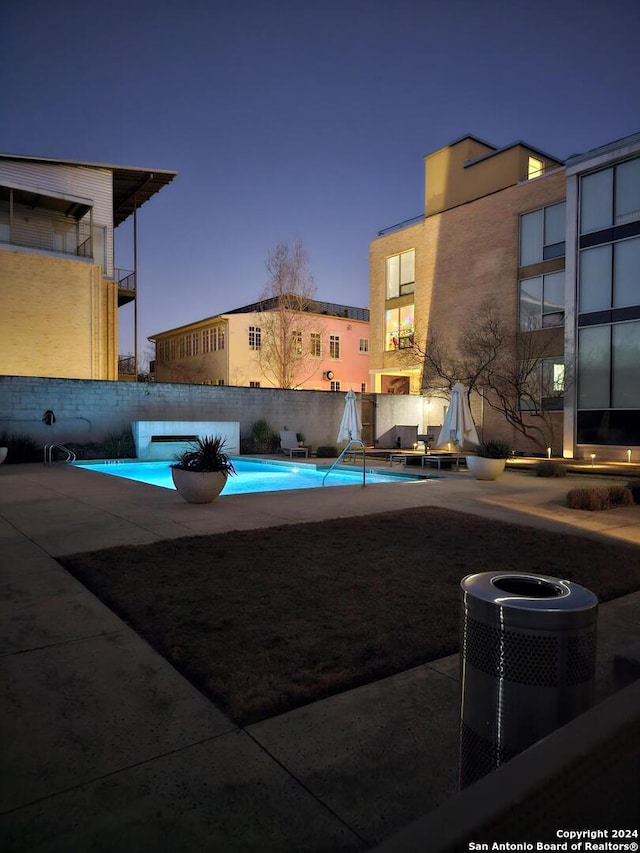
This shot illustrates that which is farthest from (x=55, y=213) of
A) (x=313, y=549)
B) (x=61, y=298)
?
(x=313, y=549)

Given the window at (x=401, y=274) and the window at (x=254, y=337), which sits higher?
the window at (x=401, y=274)

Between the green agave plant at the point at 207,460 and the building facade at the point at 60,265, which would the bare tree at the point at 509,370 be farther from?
the building facade at the point at 60,265

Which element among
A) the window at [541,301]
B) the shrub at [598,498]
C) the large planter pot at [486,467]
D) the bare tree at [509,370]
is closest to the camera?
the shrub at [598,498]

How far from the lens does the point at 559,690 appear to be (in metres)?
1.85

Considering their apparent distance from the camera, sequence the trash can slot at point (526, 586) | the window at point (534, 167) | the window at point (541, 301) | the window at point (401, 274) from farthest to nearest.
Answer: the window at point (401, 274) < the window at point (534, 167) < the window at point (541, 301) < the trash can slot at point (526, 586)

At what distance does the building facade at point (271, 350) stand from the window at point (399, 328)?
5.73 m

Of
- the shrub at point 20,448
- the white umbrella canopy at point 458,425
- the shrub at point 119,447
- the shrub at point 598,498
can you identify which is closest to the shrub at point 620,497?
the shrub at point 598,498

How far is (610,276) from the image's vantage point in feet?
65.0

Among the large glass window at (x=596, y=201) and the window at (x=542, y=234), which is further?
the window at (x=542, y=234)

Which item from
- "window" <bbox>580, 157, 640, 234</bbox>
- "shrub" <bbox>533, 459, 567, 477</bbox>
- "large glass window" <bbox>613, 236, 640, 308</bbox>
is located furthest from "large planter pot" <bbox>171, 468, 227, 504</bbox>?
"window" <bbox>580, 157, 640, 234</bbox>

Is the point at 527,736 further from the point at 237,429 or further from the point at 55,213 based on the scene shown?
the point at 55,213

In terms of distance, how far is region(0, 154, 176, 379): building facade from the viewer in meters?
23.3

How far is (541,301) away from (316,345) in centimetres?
1957

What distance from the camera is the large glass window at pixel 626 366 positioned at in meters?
19.0
